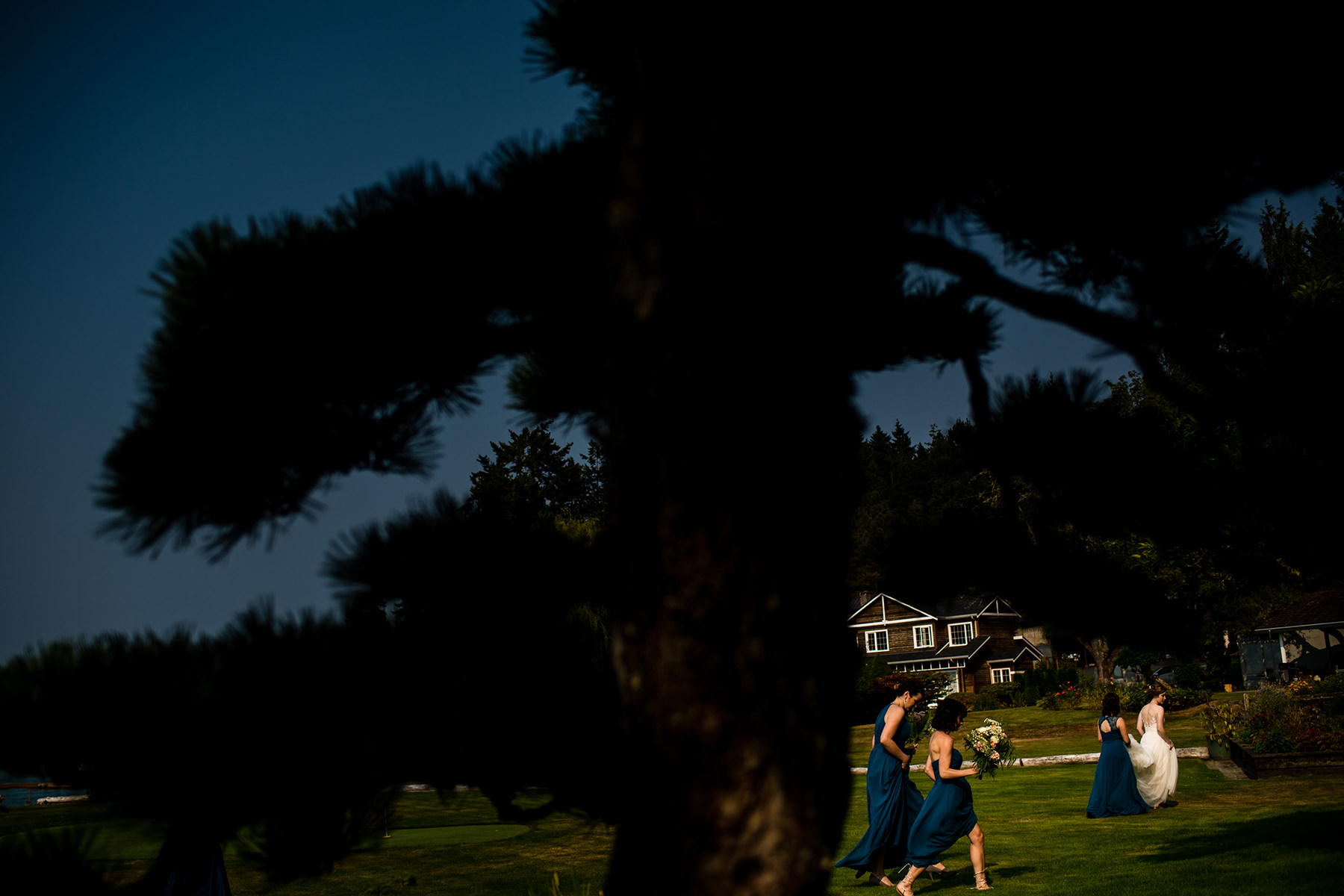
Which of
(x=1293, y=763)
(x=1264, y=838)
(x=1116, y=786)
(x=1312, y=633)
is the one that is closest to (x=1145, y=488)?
(x=1264, y=838)

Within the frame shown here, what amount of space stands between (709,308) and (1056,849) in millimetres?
11519

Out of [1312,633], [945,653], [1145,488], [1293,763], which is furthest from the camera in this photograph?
[945,653]

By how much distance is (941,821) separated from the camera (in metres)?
9.04

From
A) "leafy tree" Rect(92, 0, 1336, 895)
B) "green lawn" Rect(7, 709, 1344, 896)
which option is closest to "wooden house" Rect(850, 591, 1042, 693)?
"green lawn" Rect(7, 709, 1344, 896)

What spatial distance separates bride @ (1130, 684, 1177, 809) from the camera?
44.2ft

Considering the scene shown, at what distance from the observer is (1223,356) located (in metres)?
2.98

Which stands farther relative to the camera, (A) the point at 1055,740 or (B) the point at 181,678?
(A) the point at 1055,740

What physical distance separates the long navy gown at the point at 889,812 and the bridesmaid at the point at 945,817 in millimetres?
209

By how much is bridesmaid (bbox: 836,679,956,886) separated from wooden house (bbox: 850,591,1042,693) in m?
40.7

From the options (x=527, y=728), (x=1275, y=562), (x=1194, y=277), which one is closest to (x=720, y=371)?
(x=527, y=728)

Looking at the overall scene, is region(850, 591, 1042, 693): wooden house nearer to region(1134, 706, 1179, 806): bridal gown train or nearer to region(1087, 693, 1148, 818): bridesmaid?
region(1134, 706, 1179, 806): bridal gown train

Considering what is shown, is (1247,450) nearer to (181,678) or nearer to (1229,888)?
(181,678)

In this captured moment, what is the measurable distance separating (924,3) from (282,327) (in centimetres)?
160

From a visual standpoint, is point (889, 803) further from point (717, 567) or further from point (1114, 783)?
point (717, 567)
